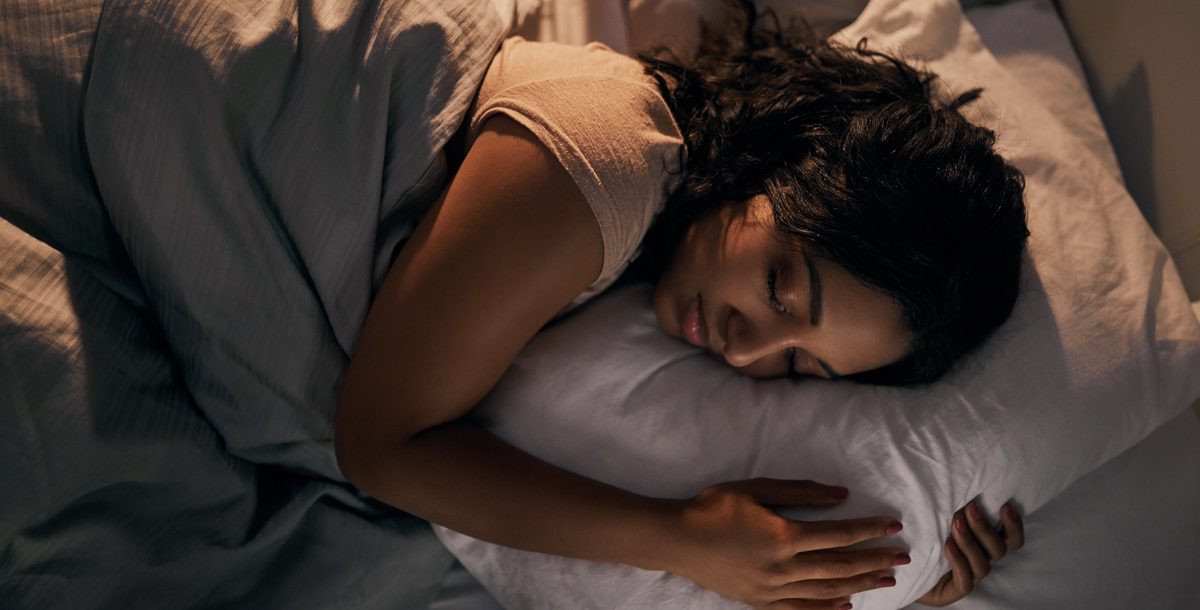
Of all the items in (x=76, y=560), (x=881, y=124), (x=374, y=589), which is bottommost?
(x=374, y=589)

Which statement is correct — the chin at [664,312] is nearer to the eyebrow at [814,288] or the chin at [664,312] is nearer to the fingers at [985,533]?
the eyebrow at [814,288]

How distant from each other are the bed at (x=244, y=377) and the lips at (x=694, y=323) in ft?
0.34

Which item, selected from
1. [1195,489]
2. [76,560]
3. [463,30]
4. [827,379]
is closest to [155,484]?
[76,560]

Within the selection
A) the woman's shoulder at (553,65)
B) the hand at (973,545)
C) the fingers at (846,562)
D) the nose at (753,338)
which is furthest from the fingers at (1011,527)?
the woman's shoulder at (553,65)

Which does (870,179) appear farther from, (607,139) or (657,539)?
(657,539)

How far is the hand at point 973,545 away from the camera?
103cm

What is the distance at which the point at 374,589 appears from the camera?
42.5 inches

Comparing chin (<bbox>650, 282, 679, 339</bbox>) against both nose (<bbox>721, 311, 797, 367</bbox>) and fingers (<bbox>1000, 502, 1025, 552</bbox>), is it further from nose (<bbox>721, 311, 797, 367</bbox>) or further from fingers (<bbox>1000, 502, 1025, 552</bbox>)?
fingers (<bbox>1000, 502, 1025, 552</bbox>)

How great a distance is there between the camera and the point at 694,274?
99cm

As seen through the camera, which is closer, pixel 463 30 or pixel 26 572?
pixel 26 572

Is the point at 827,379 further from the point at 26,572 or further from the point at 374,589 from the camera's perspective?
the point at 26,572

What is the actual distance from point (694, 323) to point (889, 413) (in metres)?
0.25

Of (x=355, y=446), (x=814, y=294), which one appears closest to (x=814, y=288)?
(x=814, y=294)

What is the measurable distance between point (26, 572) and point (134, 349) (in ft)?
0.79
